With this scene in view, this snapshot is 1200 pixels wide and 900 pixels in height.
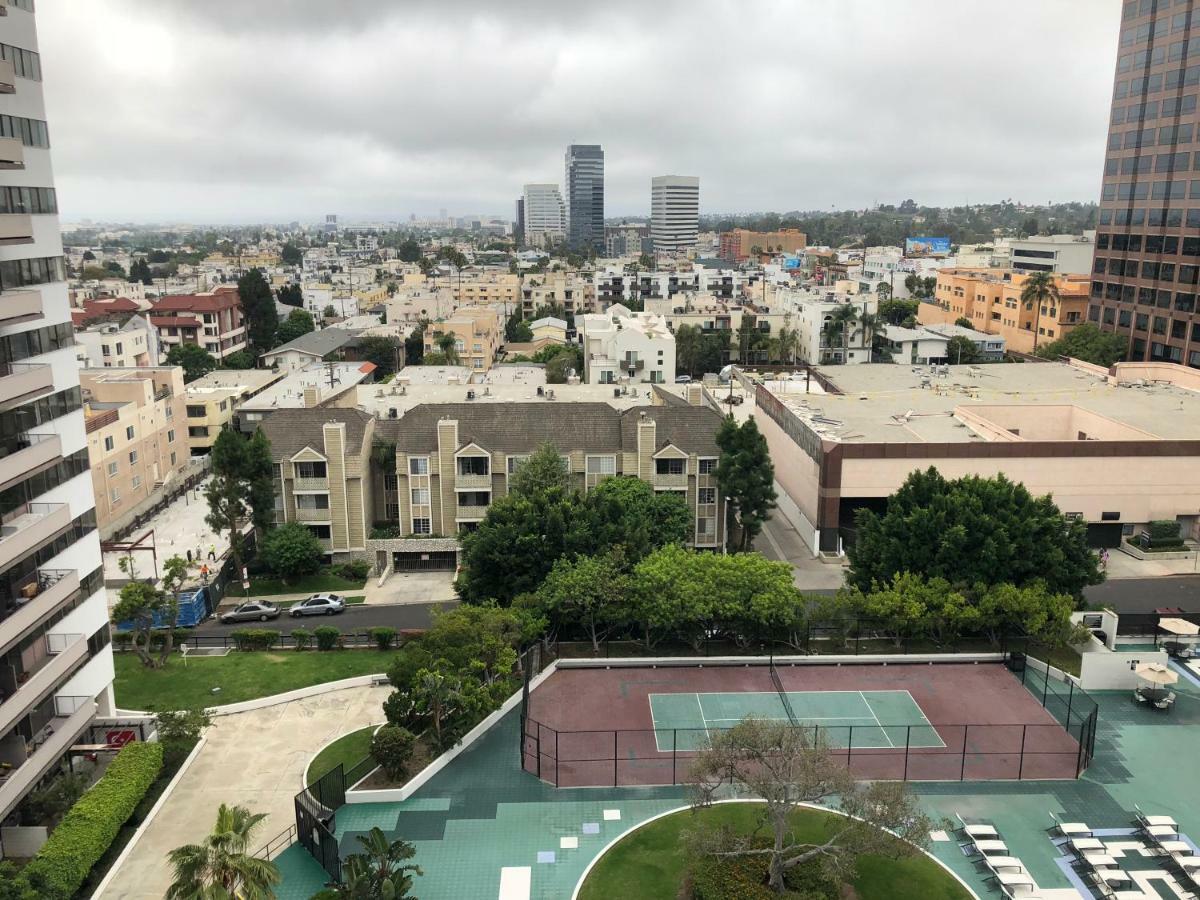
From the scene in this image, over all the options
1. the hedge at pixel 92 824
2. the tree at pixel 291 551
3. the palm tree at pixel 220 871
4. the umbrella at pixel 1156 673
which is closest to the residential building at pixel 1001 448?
the umbrella at pixel 1156 673

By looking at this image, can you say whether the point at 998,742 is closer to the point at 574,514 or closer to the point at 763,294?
the point at 574,514

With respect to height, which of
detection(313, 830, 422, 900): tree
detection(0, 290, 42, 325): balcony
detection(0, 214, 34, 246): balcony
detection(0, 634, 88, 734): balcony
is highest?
detection(0, 214, 34, 246): balcony

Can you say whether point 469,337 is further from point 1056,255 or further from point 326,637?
point 1056,255

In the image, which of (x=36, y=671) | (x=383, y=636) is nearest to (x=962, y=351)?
(x=383, y=636)

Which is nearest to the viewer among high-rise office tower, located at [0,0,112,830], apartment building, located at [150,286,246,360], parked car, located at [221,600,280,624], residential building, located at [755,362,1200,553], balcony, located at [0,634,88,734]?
balcony, located at [0,634,88,734]

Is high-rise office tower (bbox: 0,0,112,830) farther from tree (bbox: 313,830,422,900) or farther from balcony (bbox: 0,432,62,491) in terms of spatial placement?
tree (bbox: 313,830,422,900)

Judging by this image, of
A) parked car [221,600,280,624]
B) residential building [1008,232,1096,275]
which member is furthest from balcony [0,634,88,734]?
residential building [1008,232,1096,275]
